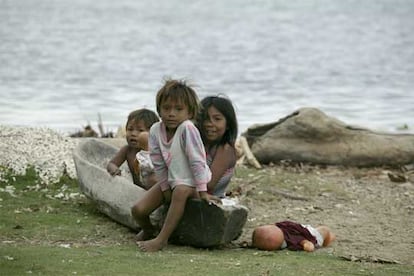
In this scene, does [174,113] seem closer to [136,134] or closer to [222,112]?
[222,112]

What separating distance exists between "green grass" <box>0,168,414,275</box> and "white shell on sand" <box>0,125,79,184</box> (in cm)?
78

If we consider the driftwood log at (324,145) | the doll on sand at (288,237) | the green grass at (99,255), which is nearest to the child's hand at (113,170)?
the green grass at (99,255)

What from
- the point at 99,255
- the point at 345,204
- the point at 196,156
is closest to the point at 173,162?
the point at 196,156

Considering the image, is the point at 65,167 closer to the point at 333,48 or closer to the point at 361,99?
the point at 361,99

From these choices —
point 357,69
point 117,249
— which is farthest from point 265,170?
point 357,69

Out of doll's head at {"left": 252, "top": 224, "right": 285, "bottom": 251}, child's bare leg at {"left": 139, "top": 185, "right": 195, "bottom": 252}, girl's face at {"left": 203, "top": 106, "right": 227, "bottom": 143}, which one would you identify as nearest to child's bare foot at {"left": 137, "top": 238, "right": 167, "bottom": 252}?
child's bare leg at {"left": 139, "top": 185, "right": 195, "bottom": 252}

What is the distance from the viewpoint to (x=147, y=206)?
6.88 meters

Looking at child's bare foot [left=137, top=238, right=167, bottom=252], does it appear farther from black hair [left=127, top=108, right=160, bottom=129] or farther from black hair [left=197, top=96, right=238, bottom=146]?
black hair [left=127, top=108, right=160, bottom=129]

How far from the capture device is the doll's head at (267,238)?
692 cm

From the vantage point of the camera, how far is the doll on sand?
6926 mm

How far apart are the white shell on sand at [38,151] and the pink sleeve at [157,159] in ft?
7.19

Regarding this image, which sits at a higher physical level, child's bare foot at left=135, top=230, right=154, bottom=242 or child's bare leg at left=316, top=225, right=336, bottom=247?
child's bare foot at left=135, top=230, right=154, bottom=242

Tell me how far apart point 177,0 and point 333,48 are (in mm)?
21020

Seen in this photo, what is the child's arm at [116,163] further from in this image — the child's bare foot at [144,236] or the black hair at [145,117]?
the child's bare foot at [144,236]
